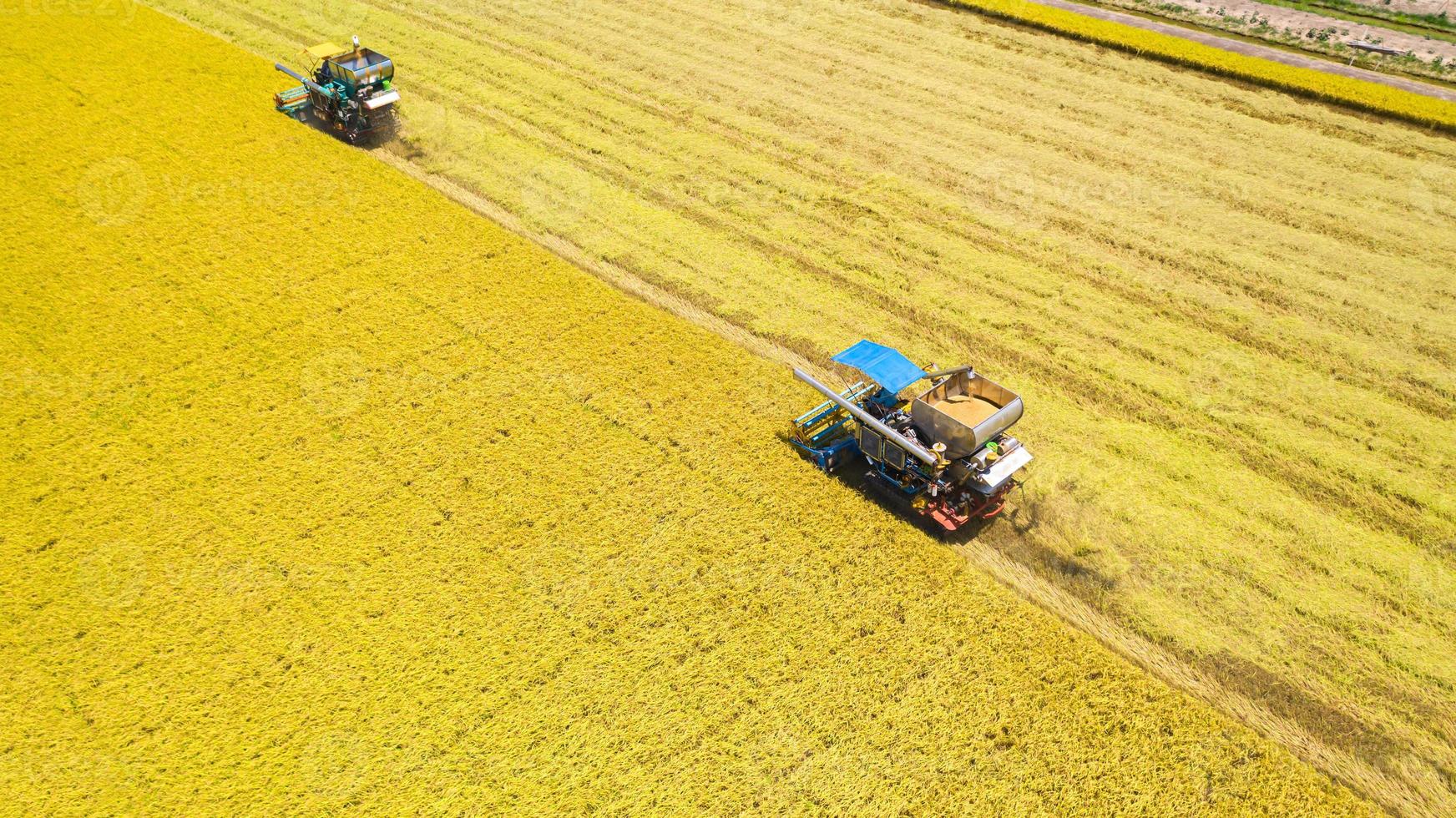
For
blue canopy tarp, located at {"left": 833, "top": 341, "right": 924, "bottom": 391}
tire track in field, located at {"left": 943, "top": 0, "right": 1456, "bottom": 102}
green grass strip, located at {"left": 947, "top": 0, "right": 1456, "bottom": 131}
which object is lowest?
blue canopy tarp, located at {"left": 833, "top": 341, "right": 924, "bottom": 391}

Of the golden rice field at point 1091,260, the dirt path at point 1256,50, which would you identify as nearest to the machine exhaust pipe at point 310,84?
the golden rice field at point 1091,260

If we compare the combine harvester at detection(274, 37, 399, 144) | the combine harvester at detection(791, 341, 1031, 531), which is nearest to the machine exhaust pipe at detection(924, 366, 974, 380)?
the combine harvester at detection(791, 341, 1031, 531)

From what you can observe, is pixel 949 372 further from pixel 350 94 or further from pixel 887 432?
pixel 350 94

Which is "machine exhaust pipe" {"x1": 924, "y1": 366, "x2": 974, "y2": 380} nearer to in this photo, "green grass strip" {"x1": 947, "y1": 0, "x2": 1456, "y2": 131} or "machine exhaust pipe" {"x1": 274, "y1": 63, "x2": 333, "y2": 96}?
"machine exhaust pipe" {"x1": 274, "y1": 63, "x2": 333, "y2": 96}

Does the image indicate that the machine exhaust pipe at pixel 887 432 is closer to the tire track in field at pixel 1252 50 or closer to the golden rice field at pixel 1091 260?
the golden rice field at pixel 1091 260

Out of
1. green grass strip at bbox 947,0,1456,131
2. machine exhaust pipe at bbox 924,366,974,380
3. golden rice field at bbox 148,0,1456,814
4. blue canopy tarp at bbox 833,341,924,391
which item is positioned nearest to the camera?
golden rice field at bbox 148,0,1456,814

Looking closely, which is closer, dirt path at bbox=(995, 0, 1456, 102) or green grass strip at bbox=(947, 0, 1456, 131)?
green grass strip at bbox=(947, 0, 1456, 131)

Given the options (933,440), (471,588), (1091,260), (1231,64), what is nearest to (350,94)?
(471,588)
